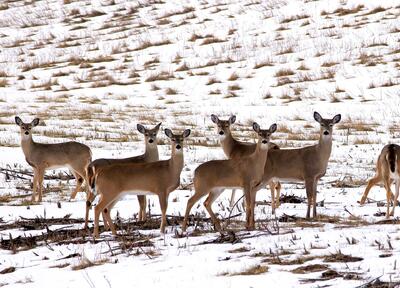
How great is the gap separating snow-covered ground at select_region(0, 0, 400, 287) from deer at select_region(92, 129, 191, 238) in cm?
37

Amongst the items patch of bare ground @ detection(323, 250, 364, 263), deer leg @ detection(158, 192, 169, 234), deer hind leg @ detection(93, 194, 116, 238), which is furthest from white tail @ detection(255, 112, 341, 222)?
patch of bare ground @ detection(323, 250, 364, 263)

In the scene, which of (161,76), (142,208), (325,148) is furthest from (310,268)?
(161,76)

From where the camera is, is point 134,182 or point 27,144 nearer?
point 134,182

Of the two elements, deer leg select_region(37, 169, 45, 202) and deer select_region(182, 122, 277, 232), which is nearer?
deer select_region(182, 122, 277, 232)

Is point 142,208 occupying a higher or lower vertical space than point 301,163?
lower

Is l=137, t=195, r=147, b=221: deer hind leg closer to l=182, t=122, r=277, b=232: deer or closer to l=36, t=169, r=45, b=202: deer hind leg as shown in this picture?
l=182, t=122, r=277, b=232: deer

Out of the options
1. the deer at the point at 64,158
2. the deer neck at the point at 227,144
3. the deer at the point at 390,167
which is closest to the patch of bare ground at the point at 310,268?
the deer at the point at 390,167

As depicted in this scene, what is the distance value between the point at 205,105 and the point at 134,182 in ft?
57.1

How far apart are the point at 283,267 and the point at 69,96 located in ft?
77.4

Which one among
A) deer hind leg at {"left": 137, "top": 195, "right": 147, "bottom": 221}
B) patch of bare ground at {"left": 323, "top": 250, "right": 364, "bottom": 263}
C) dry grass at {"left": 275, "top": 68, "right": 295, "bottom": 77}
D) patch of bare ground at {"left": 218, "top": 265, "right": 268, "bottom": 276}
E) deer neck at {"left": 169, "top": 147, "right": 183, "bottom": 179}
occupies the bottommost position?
patch of bare ground at {"left": 218, "top": 265, "right": 268, "bottom": 276}

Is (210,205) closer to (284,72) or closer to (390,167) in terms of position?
(390,167)

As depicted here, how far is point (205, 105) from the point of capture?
27.4 m

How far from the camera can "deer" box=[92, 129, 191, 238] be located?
10.0m

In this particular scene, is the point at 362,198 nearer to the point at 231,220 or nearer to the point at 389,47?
the point at 231,220
